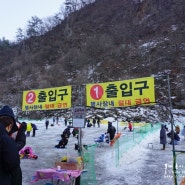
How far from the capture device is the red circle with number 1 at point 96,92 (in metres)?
11.5

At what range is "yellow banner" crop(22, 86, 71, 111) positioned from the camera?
12.4 metres

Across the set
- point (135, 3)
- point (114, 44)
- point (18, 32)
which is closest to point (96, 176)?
point (114, 44)

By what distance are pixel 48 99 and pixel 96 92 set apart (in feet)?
8.21

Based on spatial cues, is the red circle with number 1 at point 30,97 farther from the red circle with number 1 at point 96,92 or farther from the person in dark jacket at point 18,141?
the person in dark jacket at point 18,141

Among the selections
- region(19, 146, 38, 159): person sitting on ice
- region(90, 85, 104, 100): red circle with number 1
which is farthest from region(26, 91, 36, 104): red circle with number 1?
region(90, 85, 104, 100): red circle with number 1

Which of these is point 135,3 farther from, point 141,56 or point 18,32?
point 18,32

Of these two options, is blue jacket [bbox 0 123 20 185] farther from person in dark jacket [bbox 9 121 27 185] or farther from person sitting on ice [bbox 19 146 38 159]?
person sitting on ice [bbox 19 146 38 159]

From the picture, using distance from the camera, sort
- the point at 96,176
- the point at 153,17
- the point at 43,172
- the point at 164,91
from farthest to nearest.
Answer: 1. the point at 153,17
2. the point at 164,91
3. the point at 96,176
4. the point at 43,172

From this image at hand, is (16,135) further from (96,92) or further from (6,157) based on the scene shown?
(96,92)

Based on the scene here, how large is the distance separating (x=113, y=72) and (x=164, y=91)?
44.8 ft

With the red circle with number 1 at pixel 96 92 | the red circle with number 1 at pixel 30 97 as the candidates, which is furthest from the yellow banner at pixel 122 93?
the red circle with number 1 at pixel 30 97

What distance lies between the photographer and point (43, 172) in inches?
293

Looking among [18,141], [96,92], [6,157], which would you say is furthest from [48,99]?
[6,157]

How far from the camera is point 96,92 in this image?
1155 cm
